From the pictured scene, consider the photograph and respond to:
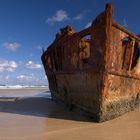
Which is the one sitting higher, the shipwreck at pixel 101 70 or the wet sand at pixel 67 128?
the shipwreck at pixel 101 70

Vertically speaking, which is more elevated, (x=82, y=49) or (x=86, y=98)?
(x=82, y=49)

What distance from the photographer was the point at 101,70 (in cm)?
556

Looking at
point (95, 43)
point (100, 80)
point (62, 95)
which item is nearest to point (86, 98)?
point (100, 80)

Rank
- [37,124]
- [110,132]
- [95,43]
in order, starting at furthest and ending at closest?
[95,43] → [37,124] → [110,132]

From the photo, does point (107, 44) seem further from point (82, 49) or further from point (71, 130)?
point (71, 130)

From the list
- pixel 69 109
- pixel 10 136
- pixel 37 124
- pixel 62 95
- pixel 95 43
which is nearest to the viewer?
pixel 10 136

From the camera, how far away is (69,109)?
713 centimetres

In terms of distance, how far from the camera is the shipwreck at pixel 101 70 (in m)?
5.58

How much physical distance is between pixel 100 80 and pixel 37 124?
5.15 feet

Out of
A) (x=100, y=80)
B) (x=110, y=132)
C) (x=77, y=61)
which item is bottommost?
(x=110, y=132)

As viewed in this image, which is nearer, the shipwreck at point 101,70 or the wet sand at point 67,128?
the wet sand at point 67,128

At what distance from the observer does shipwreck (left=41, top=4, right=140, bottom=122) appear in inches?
220

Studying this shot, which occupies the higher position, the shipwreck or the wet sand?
the shipwreck

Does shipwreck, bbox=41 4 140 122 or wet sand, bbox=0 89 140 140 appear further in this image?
shipwreck, bbox=41 4 140 122
